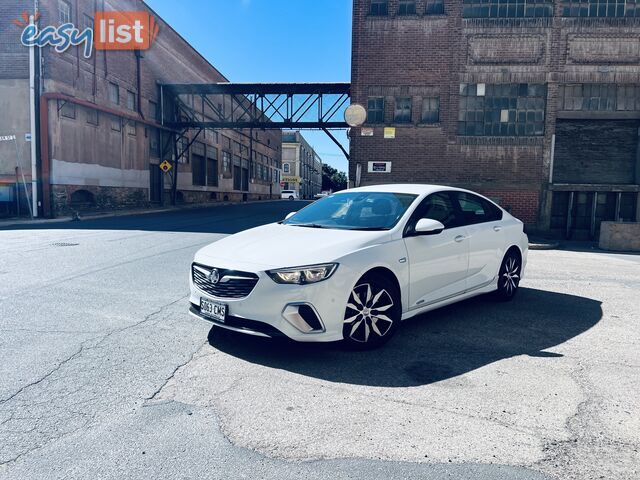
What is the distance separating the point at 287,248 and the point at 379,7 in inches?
604

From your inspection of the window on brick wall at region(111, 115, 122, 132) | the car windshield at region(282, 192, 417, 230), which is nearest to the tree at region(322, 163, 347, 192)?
the window on brick wall at region(111, 115, 122, 132)

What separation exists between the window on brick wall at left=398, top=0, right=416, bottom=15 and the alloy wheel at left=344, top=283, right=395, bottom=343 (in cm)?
1524

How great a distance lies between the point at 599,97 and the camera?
52.8 feet

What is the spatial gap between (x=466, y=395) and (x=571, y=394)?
2.63ft

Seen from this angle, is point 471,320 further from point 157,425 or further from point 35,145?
point 35,145

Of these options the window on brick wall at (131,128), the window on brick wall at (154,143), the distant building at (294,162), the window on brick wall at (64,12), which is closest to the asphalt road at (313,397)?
the window on brick wall at (64,12)

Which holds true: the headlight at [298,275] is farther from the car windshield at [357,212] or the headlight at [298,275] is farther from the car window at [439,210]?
the car window at [439,210]

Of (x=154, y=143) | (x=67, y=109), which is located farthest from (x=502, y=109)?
(x=154, y=143)

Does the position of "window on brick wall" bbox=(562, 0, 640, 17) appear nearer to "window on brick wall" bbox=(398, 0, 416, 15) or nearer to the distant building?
"window on brick wall" bbox=(398, 0, 416, 15)

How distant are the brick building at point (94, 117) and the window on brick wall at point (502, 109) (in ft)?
58.2

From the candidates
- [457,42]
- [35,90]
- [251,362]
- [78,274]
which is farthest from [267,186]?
[251,362]

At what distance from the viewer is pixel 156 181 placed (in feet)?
102

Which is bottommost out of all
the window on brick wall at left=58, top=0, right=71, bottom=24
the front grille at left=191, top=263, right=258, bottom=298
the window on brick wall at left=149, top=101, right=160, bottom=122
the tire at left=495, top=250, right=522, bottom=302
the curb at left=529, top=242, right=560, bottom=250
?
the curb at left=529, top=242, right=560, bottom=250

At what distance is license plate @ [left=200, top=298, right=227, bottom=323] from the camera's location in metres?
3.98
